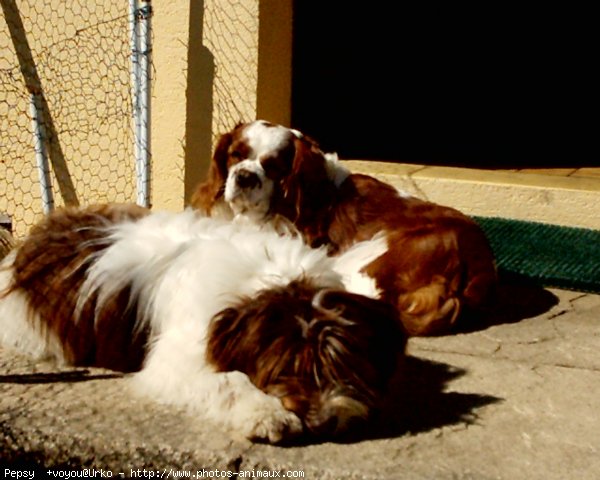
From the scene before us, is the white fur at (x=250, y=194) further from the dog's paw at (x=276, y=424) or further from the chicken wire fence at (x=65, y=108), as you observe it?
the dog's paw at (x=276, y=424)

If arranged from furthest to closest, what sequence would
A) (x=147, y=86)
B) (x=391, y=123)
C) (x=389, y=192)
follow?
(x=391, y=123)
(x=147, y=86)
(x=389, y=192)

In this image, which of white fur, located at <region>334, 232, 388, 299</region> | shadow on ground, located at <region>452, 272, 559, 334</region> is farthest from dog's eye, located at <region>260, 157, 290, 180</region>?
shadow on ground, located at <region>452, 272, 559, 334</region>

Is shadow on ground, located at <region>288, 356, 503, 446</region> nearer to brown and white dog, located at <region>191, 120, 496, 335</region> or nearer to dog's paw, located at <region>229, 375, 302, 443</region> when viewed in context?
dog's paw, located at <region>229, 375, 302, 443</region>

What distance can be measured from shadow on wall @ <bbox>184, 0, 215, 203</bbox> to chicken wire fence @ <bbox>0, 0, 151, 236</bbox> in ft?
0.96

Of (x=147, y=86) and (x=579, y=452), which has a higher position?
(x=147, y=86)

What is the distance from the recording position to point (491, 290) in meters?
4.70

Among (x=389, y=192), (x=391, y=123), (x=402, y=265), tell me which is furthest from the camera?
(x=391, y=123)

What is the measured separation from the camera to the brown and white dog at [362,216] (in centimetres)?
457

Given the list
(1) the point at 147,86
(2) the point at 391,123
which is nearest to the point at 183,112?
(1) the point at 147,86

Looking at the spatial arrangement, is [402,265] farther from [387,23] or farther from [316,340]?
[387,23]

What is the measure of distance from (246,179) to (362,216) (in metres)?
0.56

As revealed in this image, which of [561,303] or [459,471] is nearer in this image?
[459,471]

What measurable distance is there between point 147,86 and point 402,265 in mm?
2093

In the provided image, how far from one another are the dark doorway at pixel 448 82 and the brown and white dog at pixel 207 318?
4.72 meters
